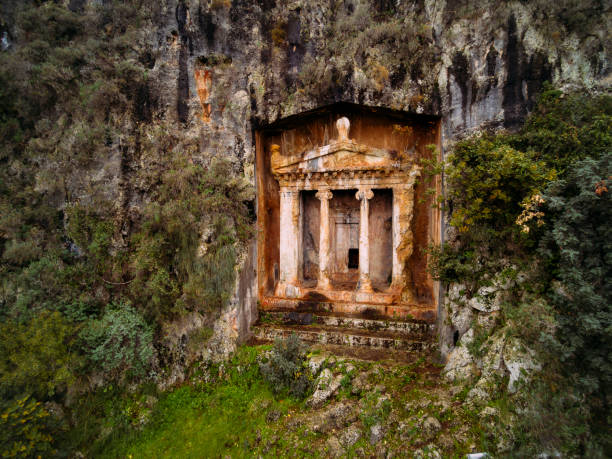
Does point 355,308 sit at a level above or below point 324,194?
below

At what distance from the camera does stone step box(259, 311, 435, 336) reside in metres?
7.65

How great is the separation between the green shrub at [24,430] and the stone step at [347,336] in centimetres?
448

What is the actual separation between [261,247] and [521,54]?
7.55 m

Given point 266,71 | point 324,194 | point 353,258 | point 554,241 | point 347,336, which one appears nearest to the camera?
point 554,241

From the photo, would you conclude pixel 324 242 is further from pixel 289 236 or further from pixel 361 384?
pixel 361 384

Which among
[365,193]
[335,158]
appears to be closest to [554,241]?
[365,193]

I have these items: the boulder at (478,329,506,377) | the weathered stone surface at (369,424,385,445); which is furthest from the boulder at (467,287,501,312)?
the weathered stone surface at (369,424,385,445)

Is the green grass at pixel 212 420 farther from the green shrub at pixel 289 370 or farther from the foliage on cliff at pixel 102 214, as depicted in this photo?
the foliage on cliff at pixel 102 214

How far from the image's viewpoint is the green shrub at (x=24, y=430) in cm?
544

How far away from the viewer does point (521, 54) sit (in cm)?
639

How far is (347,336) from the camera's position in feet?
24.8

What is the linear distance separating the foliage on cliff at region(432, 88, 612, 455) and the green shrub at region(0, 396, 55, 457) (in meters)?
8.08

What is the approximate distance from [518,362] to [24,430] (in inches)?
335

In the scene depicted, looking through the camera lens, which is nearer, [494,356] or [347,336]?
[494,356]
